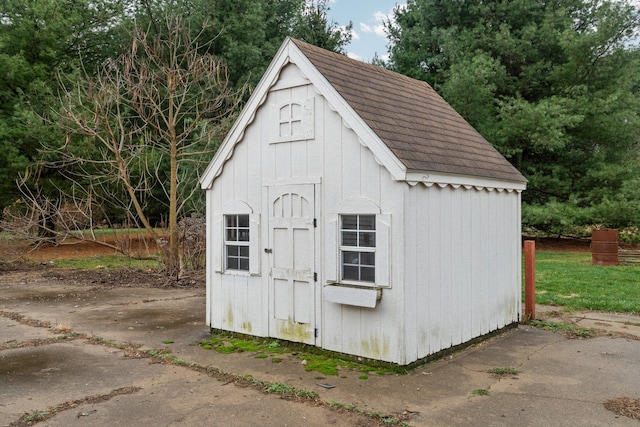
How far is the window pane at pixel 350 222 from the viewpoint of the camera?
6.39 m

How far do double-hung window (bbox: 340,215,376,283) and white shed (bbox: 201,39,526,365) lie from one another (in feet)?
0.05

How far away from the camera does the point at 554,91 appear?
22.4m

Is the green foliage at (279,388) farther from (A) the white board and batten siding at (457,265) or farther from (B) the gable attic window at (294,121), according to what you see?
(B) the gable attic window at (294,121)

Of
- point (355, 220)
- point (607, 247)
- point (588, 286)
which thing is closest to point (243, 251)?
point (355, 220)

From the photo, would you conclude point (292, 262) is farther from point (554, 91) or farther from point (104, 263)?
point (554, 91)

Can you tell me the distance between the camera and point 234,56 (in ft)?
72.4

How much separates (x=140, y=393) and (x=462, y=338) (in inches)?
160

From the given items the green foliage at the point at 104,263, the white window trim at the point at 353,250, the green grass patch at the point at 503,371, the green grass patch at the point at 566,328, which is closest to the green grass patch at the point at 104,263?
the green foliage at the point at 104,263

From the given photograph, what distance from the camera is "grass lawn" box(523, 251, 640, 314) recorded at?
9797mm

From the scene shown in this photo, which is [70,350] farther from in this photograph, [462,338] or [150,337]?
[462,338]

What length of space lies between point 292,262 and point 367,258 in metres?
1.18

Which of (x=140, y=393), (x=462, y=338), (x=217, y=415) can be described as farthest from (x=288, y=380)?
(x=462, y=338)

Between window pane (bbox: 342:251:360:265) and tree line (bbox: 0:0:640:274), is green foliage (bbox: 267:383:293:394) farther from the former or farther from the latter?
tree line (bbox: 0:0:640:274)

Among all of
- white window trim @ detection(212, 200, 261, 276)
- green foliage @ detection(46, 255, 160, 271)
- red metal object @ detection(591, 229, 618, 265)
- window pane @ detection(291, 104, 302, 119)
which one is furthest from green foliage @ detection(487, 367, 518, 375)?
green foliage @ detection(46, 255, 160, 271)
